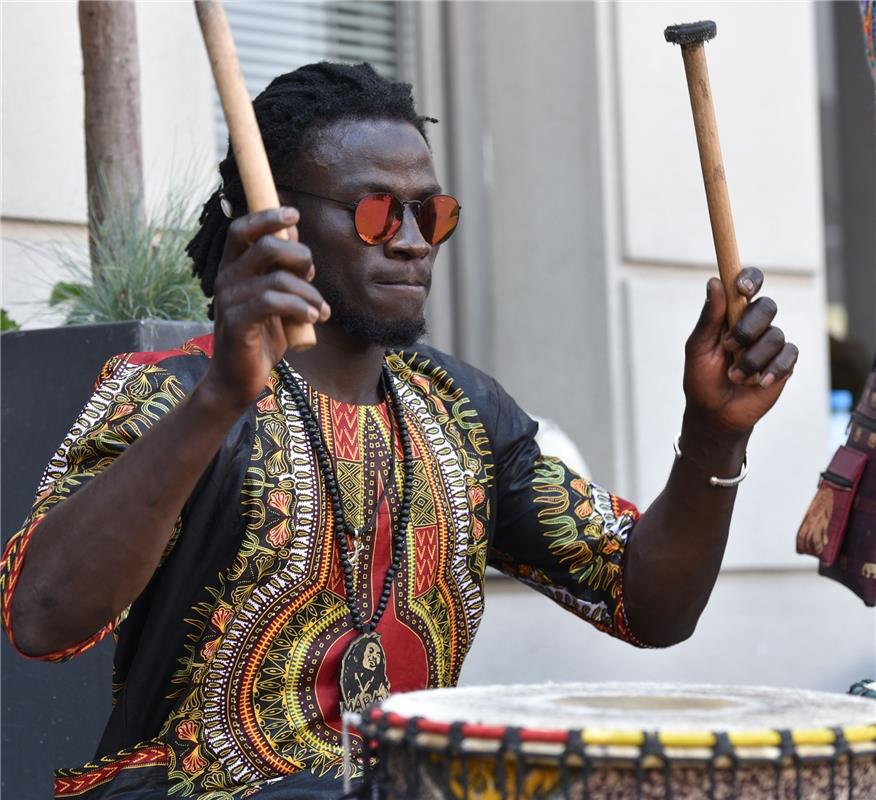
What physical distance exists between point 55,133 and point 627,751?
9.82 ft

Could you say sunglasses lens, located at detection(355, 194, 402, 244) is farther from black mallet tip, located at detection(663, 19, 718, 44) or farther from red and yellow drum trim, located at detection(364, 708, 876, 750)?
red and yellow drum trim, located at detection(364, 708, 876, 750)

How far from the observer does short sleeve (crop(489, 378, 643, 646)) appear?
9.25 ft

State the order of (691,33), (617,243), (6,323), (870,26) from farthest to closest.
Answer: (617,243) → (6,323) → (870,26) → (691,33)

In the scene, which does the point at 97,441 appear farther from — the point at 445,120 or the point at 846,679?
the point at 846,679

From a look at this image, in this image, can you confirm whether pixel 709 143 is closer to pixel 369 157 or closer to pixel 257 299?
pixel 369 157

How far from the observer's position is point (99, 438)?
92.7 inches

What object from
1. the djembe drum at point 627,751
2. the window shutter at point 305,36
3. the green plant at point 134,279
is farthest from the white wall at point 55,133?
the djembe drum at point 627,751

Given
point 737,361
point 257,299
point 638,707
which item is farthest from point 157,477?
point 737,361

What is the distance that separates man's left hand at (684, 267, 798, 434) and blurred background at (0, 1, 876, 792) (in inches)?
102

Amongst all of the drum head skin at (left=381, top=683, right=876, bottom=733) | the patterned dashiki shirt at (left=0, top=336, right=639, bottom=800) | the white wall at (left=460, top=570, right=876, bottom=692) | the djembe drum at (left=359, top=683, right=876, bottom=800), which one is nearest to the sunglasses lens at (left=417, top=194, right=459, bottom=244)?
the patterned dashiki shirt at (left=0, top=336, right=639, bottom=800)

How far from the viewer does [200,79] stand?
4.48 metres

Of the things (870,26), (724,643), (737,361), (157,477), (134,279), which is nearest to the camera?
(157,477)

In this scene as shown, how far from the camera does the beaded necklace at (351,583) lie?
8.10 ft

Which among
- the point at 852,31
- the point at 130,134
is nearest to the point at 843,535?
the point at 130,134
